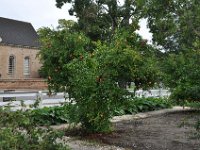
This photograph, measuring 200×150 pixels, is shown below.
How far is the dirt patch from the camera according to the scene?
11.5 meters

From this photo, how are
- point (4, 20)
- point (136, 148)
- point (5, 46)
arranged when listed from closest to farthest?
point (136, 148)
point (5, 46)
point (4, 20)

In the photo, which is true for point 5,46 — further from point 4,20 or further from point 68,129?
point 68,129

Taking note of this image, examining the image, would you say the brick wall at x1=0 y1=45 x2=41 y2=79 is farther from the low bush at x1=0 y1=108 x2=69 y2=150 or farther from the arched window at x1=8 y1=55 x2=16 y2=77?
the low bush at x1=0 y1=108 x2=69 y2=150

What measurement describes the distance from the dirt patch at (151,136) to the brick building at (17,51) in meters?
42.6

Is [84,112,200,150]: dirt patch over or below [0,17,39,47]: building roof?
below

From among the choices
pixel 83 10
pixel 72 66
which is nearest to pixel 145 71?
pixel 72 66

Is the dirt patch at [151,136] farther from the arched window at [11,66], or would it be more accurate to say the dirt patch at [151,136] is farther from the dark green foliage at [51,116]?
the arched window at [11,66]

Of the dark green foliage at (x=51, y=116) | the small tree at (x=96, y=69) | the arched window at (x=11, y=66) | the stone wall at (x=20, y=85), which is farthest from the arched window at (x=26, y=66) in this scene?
the small tree at (x=96, y=69)

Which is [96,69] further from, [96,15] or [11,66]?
[11,66]

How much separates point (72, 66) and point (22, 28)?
183 feet

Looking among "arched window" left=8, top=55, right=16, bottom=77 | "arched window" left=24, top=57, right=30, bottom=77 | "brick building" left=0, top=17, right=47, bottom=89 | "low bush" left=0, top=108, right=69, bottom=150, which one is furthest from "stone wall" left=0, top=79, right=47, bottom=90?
"low bush" left=0, top=108, right=69, bottom=150

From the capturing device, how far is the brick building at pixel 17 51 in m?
59.8

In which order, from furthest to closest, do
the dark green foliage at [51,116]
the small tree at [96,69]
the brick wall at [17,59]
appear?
the brick wall at [17,59]
the dark green foliage at [51,116]
the small tree at [96,69]

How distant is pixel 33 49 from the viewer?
6469 centimetres
